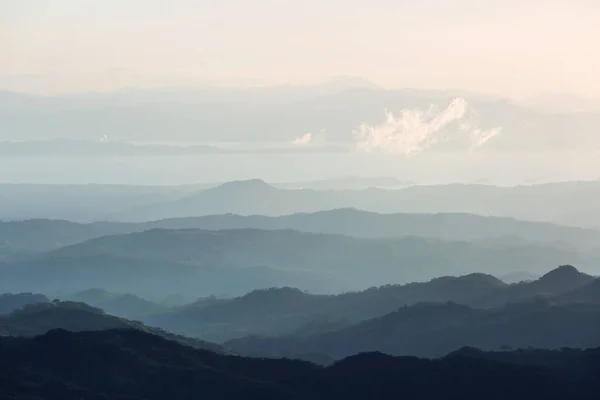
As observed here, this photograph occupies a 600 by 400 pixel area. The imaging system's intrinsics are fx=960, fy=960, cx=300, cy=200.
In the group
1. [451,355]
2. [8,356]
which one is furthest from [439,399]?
[8,356]

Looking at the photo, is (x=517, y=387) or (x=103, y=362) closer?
(x=517, y=387)

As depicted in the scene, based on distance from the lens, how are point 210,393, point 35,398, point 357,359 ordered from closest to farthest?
point 35,398
point 210,393
point 357,359

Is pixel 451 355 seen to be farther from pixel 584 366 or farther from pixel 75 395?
pixel 75 395

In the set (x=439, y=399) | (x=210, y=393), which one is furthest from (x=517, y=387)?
(x=210, y=393)

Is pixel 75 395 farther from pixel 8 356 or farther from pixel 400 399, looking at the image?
pixel 400 399

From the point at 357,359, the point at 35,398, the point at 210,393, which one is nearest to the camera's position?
the point at 35,398
